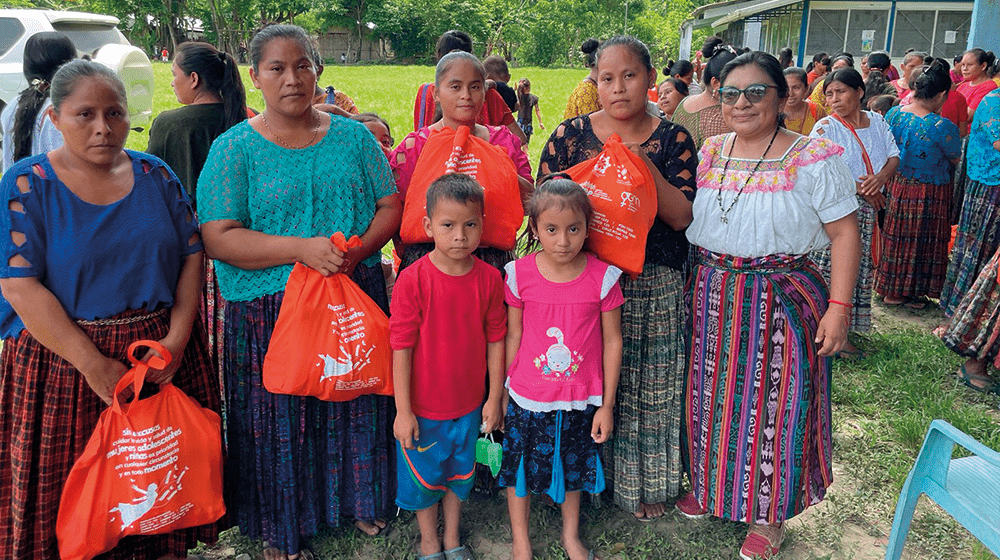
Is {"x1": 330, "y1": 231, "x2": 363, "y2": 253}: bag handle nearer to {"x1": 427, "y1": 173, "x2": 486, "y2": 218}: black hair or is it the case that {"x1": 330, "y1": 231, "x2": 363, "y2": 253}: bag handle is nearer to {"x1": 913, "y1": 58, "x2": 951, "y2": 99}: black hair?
{"x1": 427, "y1": 173, "x2": 486, "y2": 218}: black hair

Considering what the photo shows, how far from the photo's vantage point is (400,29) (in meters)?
45.5

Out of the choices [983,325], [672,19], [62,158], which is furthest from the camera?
[672,19]

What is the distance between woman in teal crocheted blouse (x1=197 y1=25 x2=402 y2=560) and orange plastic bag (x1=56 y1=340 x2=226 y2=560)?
12.9 inches

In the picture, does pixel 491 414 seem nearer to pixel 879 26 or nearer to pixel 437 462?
pixel 437 462

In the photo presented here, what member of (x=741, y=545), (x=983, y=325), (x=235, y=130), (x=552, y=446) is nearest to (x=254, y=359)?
(x=235, y=130)

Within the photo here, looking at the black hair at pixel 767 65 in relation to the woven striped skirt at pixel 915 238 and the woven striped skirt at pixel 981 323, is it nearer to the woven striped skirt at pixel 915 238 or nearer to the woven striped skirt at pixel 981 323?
the woven striped skirt at pixel 981 323

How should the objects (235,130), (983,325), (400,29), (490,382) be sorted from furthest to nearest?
(400,29)
(983,325)
(490,382)
(235,130)

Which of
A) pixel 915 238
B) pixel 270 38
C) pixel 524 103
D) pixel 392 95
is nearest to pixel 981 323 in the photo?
pixel 915 238

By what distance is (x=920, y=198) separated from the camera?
18.0ft

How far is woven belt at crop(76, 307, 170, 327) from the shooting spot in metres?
2.22

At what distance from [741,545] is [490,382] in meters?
1.20

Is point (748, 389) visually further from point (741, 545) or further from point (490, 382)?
point (490, 382)

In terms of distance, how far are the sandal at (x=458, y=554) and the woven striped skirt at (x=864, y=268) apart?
320 centimetres

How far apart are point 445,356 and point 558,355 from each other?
39 cm
